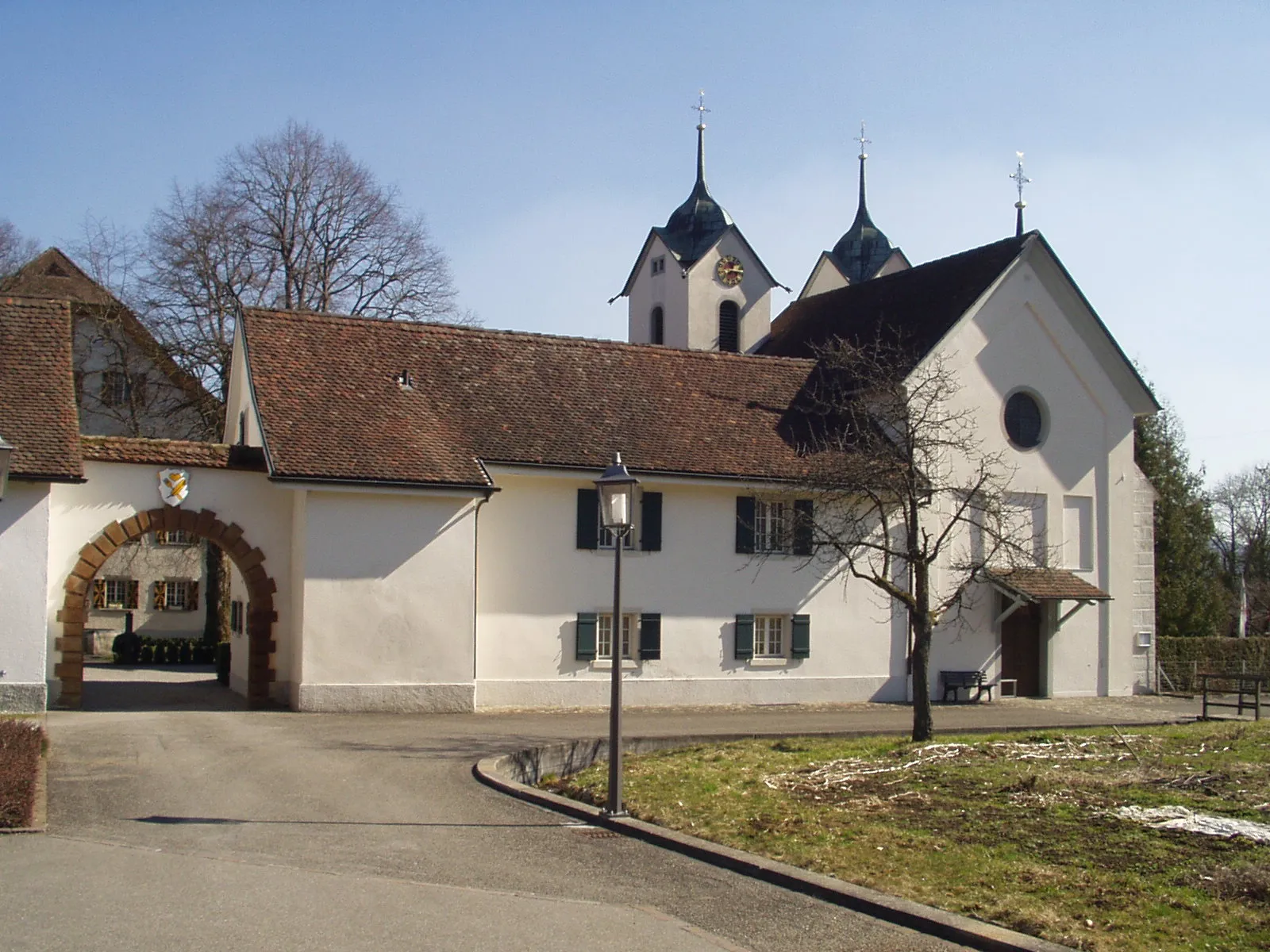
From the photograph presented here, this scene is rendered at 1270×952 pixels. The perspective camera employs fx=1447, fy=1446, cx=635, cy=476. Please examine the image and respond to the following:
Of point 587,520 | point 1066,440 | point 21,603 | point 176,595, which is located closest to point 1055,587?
point 1066,440

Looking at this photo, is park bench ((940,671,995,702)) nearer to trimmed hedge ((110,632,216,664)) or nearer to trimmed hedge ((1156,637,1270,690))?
trimmed hedge ((1156,637,1270,690))

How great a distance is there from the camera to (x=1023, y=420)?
32.0m

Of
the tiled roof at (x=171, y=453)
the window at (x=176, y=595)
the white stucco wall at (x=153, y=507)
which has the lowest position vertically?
the window at (x=176, y=595)

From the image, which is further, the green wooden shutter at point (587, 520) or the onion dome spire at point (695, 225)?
the onion dome spire at point (695, 225)

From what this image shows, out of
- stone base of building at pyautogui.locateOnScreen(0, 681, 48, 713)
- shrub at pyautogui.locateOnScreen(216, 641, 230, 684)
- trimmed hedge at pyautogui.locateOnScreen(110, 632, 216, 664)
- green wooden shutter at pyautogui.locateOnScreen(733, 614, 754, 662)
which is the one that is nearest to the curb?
stone base of building at pyautogui.locateOnScreen(0, 681, 48, 713)

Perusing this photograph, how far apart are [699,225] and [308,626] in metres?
24.3

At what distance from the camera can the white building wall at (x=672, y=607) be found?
25.9m

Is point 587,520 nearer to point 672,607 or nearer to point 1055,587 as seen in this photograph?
point 672,607

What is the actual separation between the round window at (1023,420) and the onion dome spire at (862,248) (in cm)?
2037

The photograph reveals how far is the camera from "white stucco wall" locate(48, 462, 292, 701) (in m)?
22.6

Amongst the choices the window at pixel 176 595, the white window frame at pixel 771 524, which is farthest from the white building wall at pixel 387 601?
the window at pixel 176 595

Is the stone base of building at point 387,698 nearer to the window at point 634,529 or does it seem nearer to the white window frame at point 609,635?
the white window frame at point 609,635

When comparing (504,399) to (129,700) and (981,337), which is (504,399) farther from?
(981,337)

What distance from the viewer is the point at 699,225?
44188 mm
